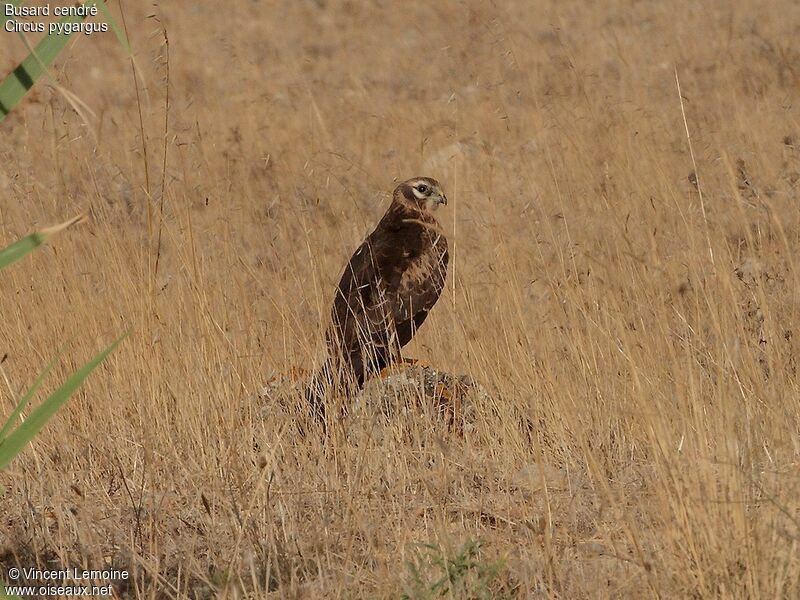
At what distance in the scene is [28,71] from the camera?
185 centimetres

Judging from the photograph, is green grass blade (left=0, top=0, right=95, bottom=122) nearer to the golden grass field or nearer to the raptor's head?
the golden grass field


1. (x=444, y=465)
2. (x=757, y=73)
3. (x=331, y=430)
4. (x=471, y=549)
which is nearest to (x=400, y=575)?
(x=471, y=549)

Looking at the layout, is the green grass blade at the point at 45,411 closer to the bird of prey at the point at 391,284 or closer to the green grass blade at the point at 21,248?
the green grass blade at the point at 21,248

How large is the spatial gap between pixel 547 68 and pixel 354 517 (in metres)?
10.7

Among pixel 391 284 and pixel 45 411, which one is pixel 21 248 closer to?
pixel 45 411

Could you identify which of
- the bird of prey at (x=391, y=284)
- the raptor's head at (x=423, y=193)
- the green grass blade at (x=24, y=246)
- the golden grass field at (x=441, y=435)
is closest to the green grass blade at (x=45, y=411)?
the green grass blade at (x=24, y=246)

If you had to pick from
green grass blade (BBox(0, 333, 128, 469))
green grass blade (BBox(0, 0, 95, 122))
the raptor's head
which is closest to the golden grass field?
green grass blade (BBox(0, 0, 95, 122))

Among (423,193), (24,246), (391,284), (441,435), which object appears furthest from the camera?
(423,193)

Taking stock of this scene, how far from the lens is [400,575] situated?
250 centimetres

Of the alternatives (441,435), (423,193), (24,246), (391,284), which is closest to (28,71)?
(24,246)

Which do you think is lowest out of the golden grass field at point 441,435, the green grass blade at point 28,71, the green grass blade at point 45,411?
the golden grass field at point 441,435

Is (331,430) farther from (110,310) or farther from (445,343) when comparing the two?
(445,343)

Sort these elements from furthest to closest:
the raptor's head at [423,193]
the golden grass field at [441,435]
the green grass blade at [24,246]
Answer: the raptor's head at [423,193] → the golden grass field at [441,435] → the green grass blade at [24,246]

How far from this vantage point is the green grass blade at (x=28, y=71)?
1.82 meters
